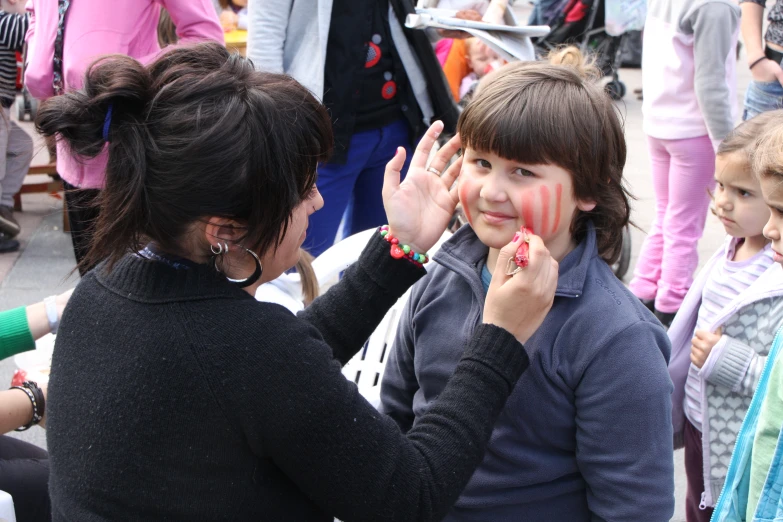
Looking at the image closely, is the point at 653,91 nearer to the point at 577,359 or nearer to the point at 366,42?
the point at 366,42

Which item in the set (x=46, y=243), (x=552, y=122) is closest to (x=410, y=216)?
(x=552, y=122)

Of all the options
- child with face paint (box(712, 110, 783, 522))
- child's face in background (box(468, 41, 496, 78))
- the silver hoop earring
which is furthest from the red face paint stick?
child's face in background (box(468, 41, 496, 78))

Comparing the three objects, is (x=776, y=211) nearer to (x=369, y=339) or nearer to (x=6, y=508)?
(x=369, y=339)

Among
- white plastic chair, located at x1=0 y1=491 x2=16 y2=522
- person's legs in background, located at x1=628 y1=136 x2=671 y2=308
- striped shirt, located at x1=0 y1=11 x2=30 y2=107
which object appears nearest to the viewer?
white plastic chair, located at x1=0 y1=491 x2=16 y2=522

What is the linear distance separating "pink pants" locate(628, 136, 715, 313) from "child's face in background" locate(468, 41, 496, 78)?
1.56m

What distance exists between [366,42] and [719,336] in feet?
4.92

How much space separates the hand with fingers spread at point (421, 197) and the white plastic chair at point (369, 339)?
58 centimetres

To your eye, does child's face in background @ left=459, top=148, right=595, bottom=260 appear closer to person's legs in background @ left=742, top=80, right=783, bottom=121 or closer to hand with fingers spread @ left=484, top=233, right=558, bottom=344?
hand with fingers spread @ left=484, top=233, right=558, bottom=344

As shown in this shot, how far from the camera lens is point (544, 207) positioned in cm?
146

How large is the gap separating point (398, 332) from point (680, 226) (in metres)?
2.57

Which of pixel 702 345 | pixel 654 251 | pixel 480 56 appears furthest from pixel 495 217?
pixel 480 56

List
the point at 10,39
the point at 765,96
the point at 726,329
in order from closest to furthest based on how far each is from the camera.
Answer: the point at 726,329
the point at 765,96
the point at 10,39

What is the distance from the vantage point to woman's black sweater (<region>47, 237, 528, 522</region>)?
1.12 metres

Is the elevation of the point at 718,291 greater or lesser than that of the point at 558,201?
lesser
